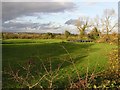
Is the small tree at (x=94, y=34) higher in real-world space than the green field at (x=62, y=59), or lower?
higher

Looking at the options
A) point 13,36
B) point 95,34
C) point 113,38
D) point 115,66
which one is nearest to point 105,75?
point 115,66

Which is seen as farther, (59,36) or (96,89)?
(59,36)

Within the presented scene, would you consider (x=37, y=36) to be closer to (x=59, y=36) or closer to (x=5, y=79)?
(x=59, y=36)

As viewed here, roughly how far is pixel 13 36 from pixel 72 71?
26685 mm

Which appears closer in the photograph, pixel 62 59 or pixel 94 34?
pixel 62 59

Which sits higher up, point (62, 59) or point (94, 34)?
point (94, 34)

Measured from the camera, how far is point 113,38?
31.3 feet

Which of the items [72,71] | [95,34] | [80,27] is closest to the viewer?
[72,71]

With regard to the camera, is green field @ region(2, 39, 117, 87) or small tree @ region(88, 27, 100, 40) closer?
green field @ region(2, 39, 117, 87)

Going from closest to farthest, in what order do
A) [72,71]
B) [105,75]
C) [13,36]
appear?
1. [105,75]
2. [72,71]
3. [13,36]

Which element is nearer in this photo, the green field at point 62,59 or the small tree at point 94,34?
the green field at point 62,59

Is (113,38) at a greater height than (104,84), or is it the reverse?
(113,38)

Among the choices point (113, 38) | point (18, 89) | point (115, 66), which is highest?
point (113, 38)

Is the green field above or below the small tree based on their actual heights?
below
